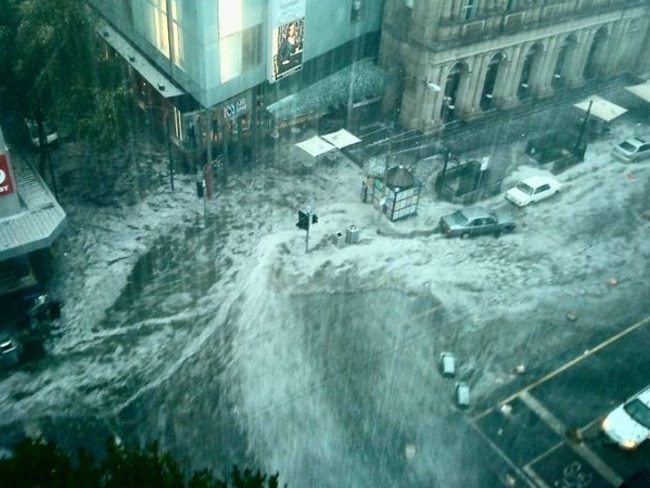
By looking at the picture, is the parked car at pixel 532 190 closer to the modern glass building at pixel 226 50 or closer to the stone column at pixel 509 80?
the stone column at pixel 509 80

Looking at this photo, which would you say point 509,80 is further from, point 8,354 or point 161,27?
point 8,354

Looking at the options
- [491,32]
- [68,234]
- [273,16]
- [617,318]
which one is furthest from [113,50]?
[617,318]

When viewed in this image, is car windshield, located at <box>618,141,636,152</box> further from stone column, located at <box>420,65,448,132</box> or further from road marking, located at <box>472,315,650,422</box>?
road marking, located at <box>472,315,650,422</box>

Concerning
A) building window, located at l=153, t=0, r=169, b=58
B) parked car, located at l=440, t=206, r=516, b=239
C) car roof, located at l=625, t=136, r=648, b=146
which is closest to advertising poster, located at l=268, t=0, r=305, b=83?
building window, located at l=153, t=0, r=169, b=58

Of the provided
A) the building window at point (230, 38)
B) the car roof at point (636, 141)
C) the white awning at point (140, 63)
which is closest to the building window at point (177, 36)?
the white awning at point (140, 63)

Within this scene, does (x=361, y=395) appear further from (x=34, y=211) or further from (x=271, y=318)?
(x=34, y=211)

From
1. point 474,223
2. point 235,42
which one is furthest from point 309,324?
point 235,42
